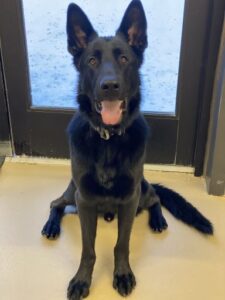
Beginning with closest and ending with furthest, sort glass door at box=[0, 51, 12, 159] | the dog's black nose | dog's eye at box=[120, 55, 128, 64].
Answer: the dog's black nose < dog's eye at box=[120, 55, 128, 64] < glass door at box=[0, 51, 12, 159]

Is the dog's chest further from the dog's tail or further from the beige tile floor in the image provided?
the dog's tail

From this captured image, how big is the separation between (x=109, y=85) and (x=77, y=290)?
28.2 inches

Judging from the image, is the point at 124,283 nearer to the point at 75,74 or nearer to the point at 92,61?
the point at 92,61

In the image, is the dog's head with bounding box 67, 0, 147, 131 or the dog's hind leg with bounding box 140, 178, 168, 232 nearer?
the dog's head with bounding box 67, 0, 147, 131

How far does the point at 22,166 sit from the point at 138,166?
37.2 inches

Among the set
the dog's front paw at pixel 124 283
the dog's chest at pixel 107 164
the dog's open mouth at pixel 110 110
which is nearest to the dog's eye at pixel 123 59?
the dog's open mouth at pixel 110 110

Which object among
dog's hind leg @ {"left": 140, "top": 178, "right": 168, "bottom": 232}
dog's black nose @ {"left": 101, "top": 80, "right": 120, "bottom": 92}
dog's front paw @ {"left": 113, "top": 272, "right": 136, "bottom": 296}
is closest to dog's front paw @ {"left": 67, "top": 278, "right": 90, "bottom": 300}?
dog's front paw @ {"left": 113, "top": 272, "right": 136, "bottom": 296}

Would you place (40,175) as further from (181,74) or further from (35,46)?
(181,74)

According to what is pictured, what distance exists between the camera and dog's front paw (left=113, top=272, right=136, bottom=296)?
131 centimetres

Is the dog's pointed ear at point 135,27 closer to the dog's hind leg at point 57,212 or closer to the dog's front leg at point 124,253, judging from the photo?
the dog's front leg at point 124,253

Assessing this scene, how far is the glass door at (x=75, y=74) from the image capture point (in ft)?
5.71

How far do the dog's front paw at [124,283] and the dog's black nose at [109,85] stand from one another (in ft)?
2.21

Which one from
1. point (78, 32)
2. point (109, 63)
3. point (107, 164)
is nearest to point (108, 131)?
point (107, 164)

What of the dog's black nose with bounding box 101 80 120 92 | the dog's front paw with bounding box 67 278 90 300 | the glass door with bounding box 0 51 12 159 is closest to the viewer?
the dog's black nose with bounding box 101 80 120 92
